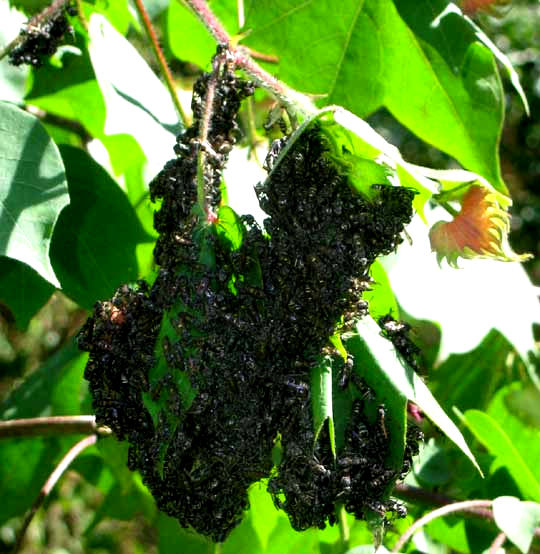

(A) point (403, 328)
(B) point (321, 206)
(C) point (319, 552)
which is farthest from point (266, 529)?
(B) point (321, 206)

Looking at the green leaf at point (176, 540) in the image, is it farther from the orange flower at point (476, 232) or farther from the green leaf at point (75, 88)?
the orange flower at point (476, 232)

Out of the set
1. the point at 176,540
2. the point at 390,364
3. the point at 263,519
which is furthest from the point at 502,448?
the point at 390,364

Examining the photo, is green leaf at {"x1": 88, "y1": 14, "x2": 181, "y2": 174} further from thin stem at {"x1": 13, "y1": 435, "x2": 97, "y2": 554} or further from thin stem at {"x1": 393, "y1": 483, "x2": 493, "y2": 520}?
thin stem at {"x1": 393, "y1": 483, "x2": 493, "y2": 520}

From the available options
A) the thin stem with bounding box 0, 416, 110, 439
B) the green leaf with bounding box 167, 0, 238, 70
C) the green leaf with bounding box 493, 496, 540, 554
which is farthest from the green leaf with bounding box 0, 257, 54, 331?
the green leaf with bounding box 493, 496, 540, 554

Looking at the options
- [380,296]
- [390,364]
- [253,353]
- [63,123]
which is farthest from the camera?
[63,123]

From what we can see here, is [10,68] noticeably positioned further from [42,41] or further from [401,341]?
[401,341]

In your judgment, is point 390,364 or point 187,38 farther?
point 187,38
